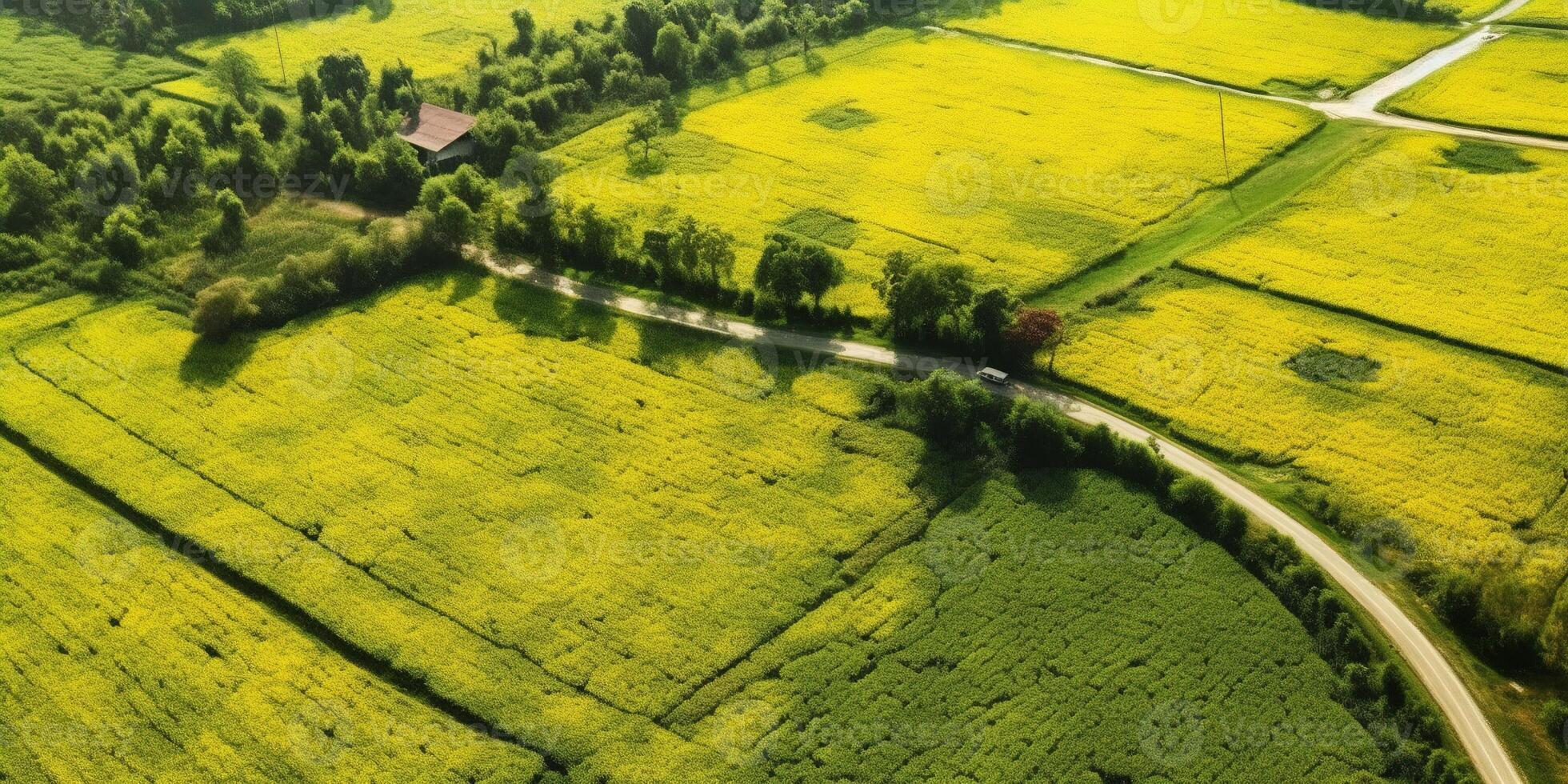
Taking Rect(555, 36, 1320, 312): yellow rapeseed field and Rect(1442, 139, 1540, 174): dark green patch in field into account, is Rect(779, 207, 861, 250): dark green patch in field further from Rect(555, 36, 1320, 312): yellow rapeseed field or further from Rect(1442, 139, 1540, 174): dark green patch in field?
Rect(1442, 139, 1540, 174): dark green patch in field

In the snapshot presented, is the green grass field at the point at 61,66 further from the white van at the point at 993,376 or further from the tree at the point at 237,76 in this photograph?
the white van at the point at 993,376

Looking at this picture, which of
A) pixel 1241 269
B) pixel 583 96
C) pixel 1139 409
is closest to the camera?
pixel 1139 409

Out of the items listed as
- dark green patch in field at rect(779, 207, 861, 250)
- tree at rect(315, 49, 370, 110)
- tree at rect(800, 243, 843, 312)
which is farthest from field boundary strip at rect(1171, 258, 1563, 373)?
tree at rect(315, 49, 370, 110)

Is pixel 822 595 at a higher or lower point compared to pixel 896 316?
lower

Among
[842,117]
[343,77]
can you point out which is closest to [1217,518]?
[842,117]

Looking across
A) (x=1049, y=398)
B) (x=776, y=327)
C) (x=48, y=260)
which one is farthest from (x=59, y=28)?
(x=1049, y=398)

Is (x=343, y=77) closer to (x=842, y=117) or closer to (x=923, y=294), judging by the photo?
(x=842, y=117)

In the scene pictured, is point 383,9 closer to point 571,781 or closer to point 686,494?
point 686,494
